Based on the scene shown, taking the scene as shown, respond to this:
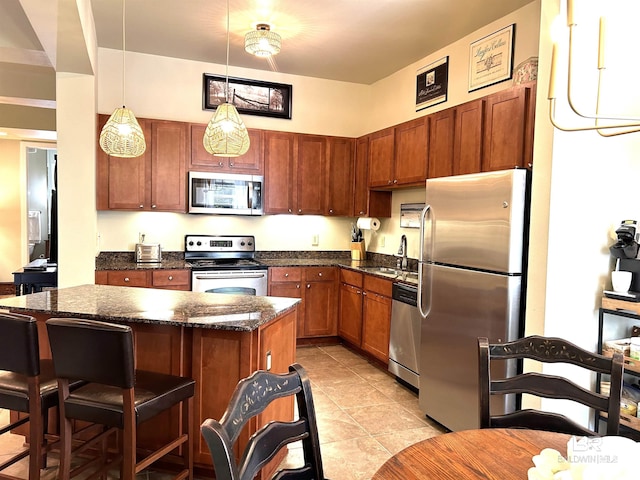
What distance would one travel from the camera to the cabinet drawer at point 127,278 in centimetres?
410

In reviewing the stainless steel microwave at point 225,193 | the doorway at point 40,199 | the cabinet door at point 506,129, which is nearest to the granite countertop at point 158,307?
the cabinet door at point 506,129

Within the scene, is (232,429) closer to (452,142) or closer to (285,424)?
(285,424)

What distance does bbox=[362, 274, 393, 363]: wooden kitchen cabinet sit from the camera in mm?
4117

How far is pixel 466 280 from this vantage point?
2.90 metres

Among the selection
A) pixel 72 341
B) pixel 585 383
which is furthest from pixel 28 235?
pixel 585 383

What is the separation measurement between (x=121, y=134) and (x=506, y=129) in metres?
2.53

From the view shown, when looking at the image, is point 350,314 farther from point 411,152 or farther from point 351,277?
Answer: point 411,152

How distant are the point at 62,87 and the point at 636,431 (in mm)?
4779

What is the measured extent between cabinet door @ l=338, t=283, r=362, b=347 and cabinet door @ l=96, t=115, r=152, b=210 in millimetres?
2307

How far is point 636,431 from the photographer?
2348mm

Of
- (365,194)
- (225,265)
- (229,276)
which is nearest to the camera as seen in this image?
(229,276)

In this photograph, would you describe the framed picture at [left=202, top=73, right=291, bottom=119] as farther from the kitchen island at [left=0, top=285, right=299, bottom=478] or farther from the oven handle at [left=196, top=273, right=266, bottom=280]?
the kitchen island at [left=0, top=285, right=299, bottom=478]

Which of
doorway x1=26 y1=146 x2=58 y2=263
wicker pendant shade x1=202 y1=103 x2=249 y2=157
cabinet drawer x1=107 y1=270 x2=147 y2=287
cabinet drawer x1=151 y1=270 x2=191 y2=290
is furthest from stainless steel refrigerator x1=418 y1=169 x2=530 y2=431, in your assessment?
doorway x1=26 y1=146 x2=58 y2=263

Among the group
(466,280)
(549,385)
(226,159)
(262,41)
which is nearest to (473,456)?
(549,385)
